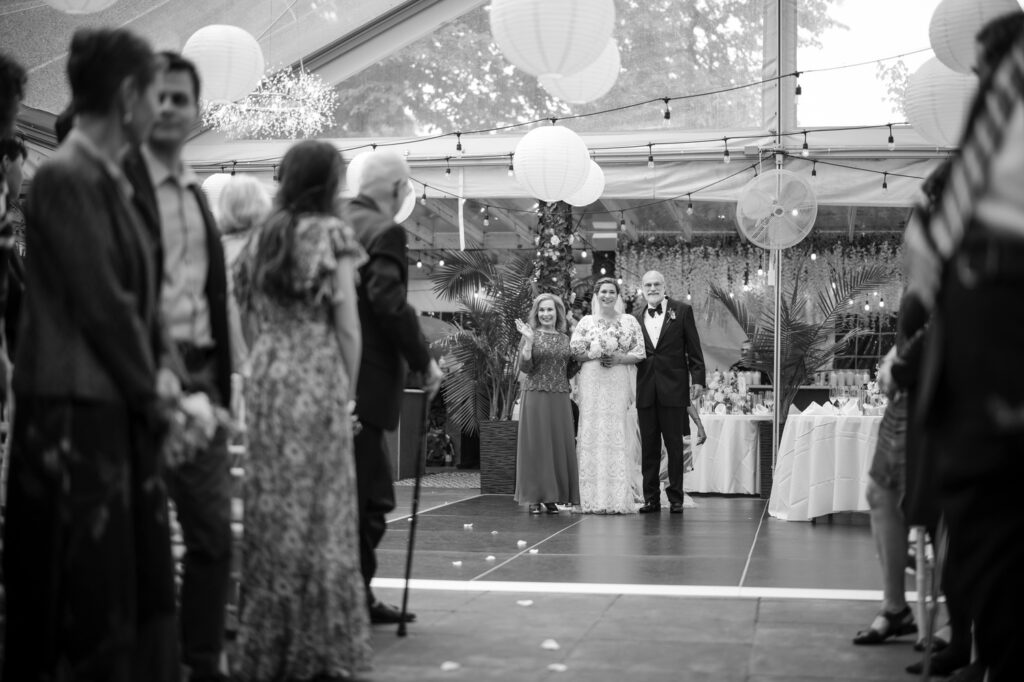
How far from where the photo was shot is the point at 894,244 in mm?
17438

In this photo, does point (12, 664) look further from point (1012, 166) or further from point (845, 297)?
point (845, 297)

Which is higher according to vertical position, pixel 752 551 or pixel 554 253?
pixel 554 253

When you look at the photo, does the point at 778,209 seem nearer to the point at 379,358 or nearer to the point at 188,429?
the point at 379,358

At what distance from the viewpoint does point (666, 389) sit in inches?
355

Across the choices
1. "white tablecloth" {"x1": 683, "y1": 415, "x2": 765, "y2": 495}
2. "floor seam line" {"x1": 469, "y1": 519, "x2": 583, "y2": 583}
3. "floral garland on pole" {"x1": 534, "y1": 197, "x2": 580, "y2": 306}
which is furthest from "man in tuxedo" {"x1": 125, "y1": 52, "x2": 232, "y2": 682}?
"white tablecloth" {"x1": 683, "y1": 415, "x2": 765, "y2": 495}

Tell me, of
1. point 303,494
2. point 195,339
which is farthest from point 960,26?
point 195,339

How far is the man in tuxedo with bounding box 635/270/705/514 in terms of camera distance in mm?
9016

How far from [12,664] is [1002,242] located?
1.87 m

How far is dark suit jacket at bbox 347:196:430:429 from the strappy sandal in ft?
5.69

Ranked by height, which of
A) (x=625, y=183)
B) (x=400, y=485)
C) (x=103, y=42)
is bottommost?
(x=400, y=485)

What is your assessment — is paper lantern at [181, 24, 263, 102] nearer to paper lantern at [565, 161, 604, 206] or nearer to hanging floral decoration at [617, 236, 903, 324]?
paper lantern at [565, 161, 604, 206]

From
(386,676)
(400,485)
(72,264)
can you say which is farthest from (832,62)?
(72,264)

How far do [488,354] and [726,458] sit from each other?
255 cm

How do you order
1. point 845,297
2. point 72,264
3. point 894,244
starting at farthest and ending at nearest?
point 894,244 → point 845,297 → point 72,264
